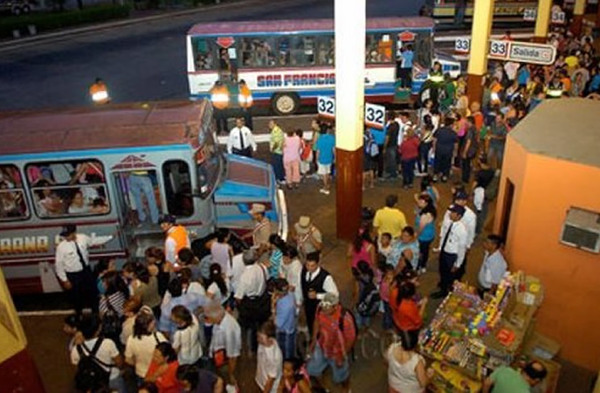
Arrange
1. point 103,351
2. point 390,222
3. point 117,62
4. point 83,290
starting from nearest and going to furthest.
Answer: point 103,351 < point 83,290 < point 390,222 < point 117,62

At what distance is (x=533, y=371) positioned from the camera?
6.01m

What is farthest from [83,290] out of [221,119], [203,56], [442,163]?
[203,56]

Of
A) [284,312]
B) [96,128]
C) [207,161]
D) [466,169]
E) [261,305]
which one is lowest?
[466,169]

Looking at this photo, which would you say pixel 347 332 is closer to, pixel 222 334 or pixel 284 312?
pixel 284 312

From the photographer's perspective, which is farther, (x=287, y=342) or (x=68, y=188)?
(x=68, y=188)

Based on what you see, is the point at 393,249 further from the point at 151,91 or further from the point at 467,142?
the point at 151,91

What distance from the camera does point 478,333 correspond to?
23.0 ft

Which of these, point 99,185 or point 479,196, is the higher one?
point 99,185

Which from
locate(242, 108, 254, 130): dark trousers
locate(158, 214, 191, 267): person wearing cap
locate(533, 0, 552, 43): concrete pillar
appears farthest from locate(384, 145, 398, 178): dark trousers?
locate(533, 0, 552, 43): concrete pillar

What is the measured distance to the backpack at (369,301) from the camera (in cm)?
787

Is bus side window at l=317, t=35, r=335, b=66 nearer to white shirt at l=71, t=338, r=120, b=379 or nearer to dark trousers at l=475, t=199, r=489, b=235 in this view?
dark trousers at l=475, t=199, r=489, b=235

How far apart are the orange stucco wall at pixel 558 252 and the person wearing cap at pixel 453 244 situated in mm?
699

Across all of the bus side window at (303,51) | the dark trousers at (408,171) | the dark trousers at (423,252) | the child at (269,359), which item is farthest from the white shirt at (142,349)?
the bus side window at (303,51)

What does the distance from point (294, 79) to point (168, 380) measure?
43.8 feet
